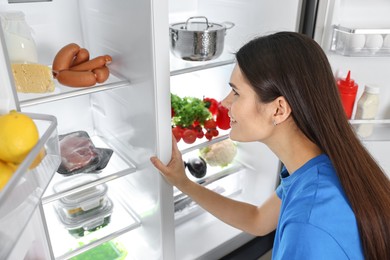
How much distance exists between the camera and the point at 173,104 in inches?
57.3

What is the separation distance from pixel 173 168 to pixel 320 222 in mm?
525

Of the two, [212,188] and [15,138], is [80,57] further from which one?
[212,188]

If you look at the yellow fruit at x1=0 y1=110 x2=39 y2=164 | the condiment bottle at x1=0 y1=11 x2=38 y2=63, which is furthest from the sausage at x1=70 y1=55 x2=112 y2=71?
the yellow fruit at x1=0 y1=110 x2=39 y2=164

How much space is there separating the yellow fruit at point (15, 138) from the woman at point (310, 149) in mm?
547

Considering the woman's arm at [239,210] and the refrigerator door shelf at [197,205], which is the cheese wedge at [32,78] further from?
the refrigerator door shelf at [197,205]

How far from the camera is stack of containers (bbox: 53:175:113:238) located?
50.2 inches

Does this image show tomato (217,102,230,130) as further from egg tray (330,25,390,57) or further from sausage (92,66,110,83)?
sausage (92,66,110,83)

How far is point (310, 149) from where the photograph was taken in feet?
3.12

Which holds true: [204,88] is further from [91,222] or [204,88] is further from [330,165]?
[330,165]

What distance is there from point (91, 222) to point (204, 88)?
2.86 ft

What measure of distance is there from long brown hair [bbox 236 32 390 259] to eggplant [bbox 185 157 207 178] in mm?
824

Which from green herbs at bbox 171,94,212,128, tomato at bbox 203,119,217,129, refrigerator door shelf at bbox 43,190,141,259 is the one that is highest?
green herbs at bbox 171,94,212,128

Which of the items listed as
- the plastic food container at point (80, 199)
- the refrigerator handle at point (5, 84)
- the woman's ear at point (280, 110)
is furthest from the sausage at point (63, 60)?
the woman's ear at point (280, 110)

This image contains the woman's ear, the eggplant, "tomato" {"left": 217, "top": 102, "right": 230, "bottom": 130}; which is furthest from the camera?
the eggplant
